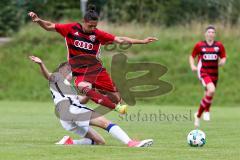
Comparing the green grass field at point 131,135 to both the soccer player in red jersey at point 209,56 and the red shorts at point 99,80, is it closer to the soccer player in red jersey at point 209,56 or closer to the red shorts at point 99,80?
the red shorts at point 99,80

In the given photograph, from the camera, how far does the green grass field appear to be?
1075 cm

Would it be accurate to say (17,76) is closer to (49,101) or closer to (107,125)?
(49,101)

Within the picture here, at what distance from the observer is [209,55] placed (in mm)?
20109

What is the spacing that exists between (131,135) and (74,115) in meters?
2.74

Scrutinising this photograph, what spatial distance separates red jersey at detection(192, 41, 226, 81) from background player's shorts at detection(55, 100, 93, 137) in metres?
7.75

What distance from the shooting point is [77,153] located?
1097 centimetres

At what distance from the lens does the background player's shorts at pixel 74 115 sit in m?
12.5

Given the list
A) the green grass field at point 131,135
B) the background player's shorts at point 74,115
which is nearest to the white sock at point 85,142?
the background player's shorts at point 74,115

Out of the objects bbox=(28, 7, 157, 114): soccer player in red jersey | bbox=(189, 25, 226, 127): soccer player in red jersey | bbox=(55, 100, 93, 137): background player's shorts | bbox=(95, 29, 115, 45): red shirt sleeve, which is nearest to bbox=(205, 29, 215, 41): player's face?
bbox=(189, 25, 226, 127): soccer player in red jersey

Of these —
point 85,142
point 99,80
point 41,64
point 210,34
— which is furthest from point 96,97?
point 210,34

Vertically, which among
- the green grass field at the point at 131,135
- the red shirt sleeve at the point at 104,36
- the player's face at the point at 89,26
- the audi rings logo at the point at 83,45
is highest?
the player's face at the point at 89,26

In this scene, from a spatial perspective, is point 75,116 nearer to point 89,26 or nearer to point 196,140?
point 89,26

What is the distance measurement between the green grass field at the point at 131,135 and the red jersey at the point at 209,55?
1355 mm

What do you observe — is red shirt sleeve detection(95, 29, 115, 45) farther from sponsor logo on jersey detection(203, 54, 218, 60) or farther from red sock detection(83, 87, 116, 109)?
sponsor logo on jersey detection(203, 54, 218, 60)
